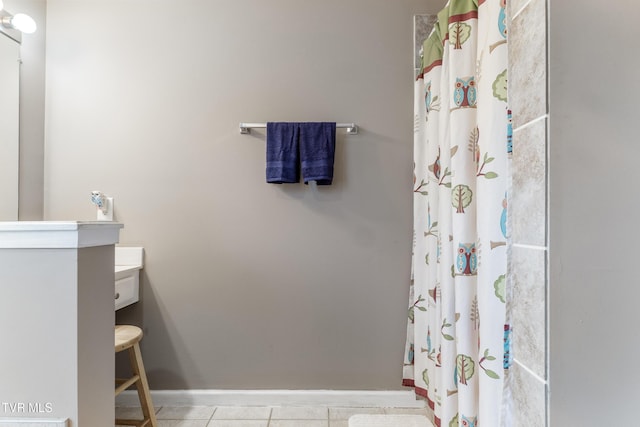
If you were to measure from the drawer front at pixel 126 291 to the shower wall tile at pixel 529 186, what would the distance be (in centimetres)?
173

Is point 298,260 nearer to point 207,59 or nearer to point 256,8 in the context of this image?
point 207,59

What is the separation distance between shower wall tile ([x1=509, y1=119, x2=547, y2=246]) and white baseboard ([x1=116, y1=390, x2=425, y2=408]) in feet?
4.98

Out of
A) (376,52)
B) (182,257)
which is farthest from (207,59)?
(182,257)

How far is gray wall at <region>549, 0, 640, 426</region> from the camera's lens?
55cm

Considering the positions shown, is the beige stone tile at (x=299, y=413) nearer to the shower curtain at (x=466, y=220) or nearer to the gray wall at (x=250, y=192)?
the gray wall at (x=250, y=192)

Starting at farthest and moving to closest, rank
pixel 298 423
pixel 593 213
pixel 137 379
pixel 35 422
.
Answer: pixel 298 423 < pixel 137 379 < pixel 35 422 < pixel 593 213

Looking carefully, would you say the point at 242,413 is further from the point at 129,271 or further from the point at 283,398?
the point at 129,271

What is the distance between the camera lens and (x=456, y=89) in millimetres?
1169

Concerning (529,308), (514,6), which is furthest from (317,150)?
(529,308)

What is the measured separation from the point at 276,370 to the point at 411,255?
39.5 inches

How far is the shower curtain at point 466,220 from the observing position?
0.95m

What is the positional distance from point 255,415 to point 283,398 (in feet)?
0.55

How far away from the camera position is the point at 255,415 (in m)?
1.73

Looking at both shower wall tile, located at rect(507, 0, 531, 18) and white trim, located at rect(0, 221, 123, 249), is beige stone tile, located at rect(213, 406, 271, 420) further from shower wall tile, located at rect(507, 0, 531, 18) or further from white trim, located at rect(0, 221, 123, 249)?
shower wall tile, located at rect(507, 0, 531, 18)
